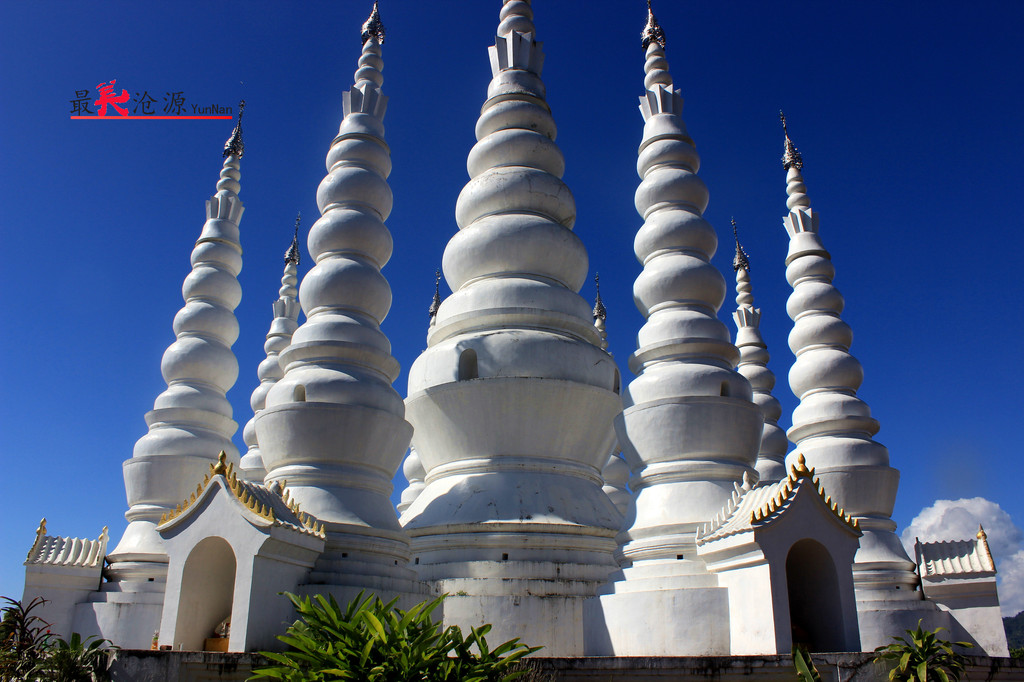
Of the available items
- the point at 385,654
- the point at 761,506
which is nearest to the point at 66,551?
the point at 385,654

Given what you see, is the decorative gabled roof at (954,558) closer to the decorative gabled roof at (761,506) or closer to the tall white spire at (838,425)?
the tall white spire at (838,425)

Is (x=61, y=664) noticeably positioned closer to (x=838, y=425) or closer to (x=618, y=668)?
(x=618, y=668)

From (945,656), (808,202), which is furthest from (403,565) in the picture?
(808,202)

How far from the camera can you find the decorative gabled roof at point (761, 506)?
1309cm

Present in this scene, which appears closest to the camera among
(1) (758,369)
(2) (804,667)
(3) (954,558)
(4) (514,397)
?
(2) (804,667)

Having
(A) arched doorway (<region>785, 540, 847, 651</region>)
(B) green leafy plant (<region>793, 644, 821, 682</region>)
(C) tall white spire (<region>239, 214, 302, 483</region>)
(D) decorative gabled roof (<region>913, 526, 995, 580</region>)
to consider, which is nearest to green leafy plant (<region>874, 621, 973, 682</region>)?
(B) green leafy plant (<region>793, 644, 821, 682</region>)

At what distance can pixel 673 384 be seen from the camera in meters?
17.1

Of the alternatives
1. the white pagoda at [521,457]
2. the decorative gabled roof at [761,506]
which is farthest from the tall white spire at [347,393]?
the decorative gabled roof at [761,506]

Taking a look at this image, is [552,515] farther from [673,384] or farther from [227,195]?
[227,195]

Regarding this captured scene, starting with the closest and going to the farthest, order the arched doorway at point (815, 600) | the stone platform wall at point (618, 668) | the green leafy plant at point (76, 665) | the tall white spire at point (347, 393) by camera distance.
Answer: the green leafy plant at point (76, 665), the stone platform wall at point (618, 668), the arched doorway at point (815, 600), the tall white spire at point (347, 393)

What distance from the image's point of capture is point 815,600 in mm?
13875

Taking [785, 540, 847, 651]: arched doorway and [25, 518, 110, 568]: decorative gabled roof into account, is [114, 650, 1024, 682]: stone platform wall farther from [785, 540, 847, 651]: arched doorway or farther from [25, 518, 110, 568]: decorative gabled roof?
[25, 518, 110, 568]: decorative gabled roof

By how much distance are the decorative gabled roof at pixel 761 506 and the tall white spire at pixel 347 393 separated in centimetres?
635

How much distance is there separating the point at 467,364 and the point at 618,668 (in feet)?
32.1
